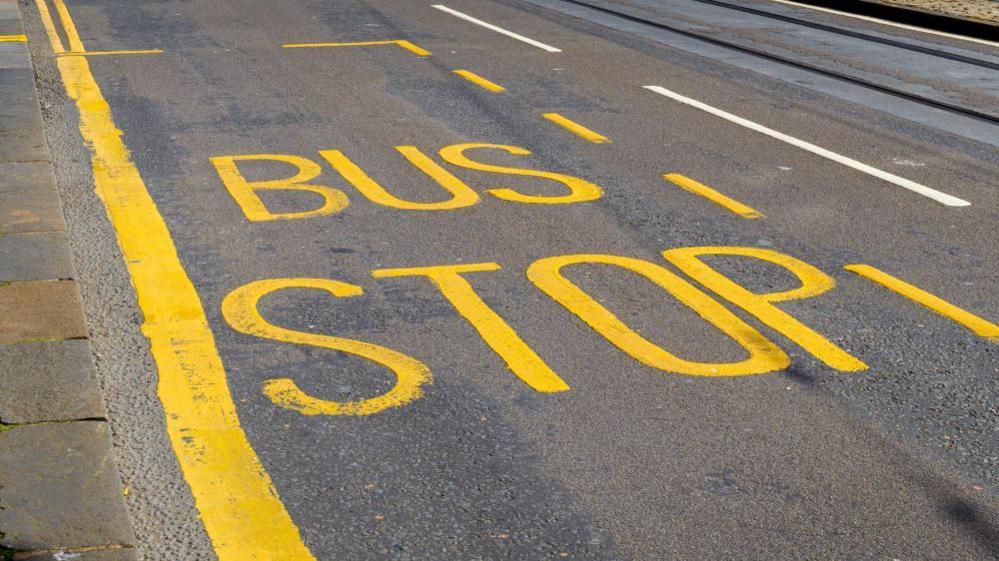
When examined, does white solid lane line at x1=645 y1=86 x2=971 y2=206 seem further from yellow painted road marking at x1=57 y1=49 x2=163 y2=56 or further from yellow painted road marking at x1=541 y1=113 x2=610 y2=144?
yellow painted road marking at x1=57 y1=49 x2=163 y2=56

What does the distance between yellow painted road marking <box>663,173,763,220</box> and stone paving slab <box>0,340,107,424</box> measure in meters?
3.85

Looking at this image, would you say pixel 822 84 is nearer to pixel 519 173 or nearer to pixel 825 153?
pixel 825 153

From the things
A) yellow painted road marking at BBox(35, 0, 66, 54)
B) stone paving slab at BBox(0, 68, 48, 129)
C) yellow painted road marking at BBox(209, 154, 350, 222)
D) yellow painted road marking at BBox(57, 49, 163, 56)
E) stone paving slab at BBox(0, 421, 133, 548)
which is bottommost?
yellow painted road marking at BBox(35, 0, 66, 54)

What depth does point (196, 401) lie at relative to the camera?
4438 millimetres

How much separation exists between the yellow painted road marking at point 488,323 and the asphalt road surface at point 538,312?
18 mm

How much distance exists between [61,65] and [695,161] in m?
6.25

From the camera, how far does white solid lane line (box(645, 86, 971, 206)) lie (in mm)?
7562

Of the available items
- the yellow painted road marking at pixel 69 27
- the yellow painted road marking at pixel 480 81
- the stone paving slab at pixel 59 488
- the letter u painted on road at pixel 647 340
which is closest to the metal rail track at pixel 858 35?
the yellow painted road marking at pixel 480 81

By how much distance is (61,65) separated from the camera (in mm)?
11430

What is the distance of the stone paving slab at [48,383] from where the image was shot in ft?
13.3

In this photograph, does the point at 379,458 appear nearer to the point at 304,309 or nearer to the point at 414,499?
the point at 414,499

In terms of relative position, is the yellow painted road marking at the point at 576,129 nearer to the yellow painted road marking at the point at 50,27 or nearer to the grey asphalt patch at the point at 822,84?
the grey asphalt patch at the point at 822,84

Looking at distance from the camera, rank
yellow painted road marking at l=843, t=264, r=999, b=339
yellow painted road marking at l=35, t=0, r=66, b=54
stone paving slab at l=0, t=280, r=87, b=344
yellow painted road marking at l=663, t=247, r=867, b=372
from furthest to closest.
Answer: yellow painted road marking at l=35, t=0, r=66, b=54 < yellow painted road marking at l=843, t=264, r=999, b=339 < yellow painted road marking at l=663, t=247, r=867, b=372 < stone paving slab at l=0, t=280, r=87, b=344

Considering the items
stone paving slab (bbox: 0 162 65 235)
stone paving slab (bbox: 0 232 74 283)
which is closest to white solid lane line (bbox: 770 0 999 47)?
stone paving slab (bbox: 0 162 65 235)
